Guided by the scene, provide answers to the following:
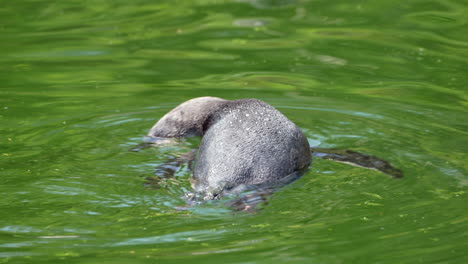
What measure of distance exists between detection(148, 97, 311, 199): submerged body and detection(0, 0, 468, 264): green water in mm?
207

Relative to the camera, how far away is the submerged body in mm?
6328

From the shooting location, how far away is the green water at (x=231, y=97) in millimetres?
5566

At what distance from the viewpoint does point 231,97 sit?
33.1ft

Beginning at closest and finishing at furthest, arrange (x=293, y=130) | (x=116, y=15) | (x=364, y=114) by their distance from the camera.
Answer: (x=293, y=130) → (x=364, y=114) → (x=116, y=15)

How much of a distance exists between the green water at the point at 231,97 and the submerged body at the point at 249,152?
207mm

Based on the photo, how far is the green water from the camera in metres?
5.57

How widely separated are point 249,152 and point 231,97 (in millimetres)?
3683

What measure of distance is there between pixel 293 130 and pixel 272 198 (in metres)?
1.02

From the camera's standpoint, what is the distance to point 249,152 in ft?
21.2

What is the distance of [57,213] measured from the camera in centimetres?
604

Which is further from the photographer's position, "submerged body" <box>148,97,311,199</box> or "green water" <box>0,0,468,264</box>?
"submerged body" <box>148,97,311,199</box>

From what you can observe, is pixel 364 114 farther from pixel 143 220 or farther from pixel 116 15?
pixel 116 15

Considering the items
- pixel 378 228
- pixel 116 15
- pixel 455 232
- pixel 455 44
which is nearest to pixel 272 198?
pixel 378 228

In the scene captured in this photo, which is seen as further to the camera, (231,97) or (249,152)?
(231,97)
